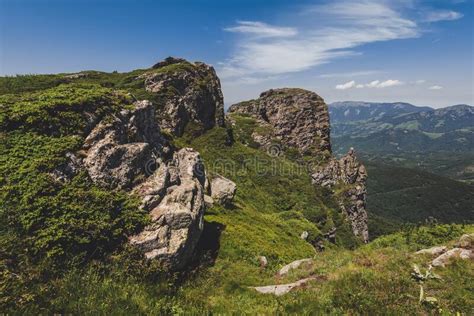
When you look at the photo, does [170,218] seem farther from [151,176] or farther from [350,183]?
[350,183]

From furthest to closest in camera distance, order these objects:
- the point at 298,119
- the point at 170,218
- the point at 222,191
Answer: the point at 298,119
the point at 222,191
the point at 170,218

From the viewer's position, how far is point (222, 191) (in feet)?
113

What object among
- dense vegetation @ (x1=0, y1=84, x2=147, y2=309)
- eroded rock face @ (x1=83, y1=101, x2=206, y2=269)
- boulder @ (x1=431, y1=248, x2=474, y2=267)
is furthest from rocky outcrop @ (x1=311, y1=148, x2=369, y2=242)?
dense vegetation @ (x1=0, y1=84, x2=147, y2=309)

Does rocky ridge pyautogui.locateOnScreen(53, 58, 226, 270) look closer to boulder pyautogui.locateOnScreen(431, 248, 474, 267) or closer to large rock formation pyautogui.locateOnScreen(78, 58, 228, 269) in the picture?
large rock formation pyautogui.locateOnScreen(78, 58, 228, 269)

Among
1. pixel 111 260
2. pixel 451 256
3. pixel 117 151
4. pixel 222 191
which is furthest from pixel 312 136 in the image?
pixel 111 260

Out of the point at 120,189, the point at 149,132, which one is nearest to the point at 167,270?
the point at 120,189

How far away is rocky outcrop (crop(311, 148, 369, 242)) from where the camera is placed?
105 metres

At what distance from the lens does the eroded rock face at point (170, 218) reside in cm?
1468

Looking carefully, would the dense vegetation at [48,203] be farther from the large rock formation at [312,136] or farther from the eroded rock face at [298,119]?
the eroded rock face at [298,119]

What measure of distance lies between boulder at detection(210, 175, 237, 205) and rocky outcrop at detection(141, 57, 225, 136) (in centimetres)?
2919

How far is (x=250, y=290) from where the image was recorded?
12633mm

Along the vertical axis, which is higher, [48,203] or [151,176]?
[151,176]

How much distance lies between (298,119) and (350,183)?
33457 millimetres

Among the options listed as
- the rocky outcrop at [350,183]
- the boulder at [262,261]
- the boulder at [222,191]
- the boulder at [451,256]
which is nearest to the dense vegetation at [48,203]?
the boulder at [262,261]
